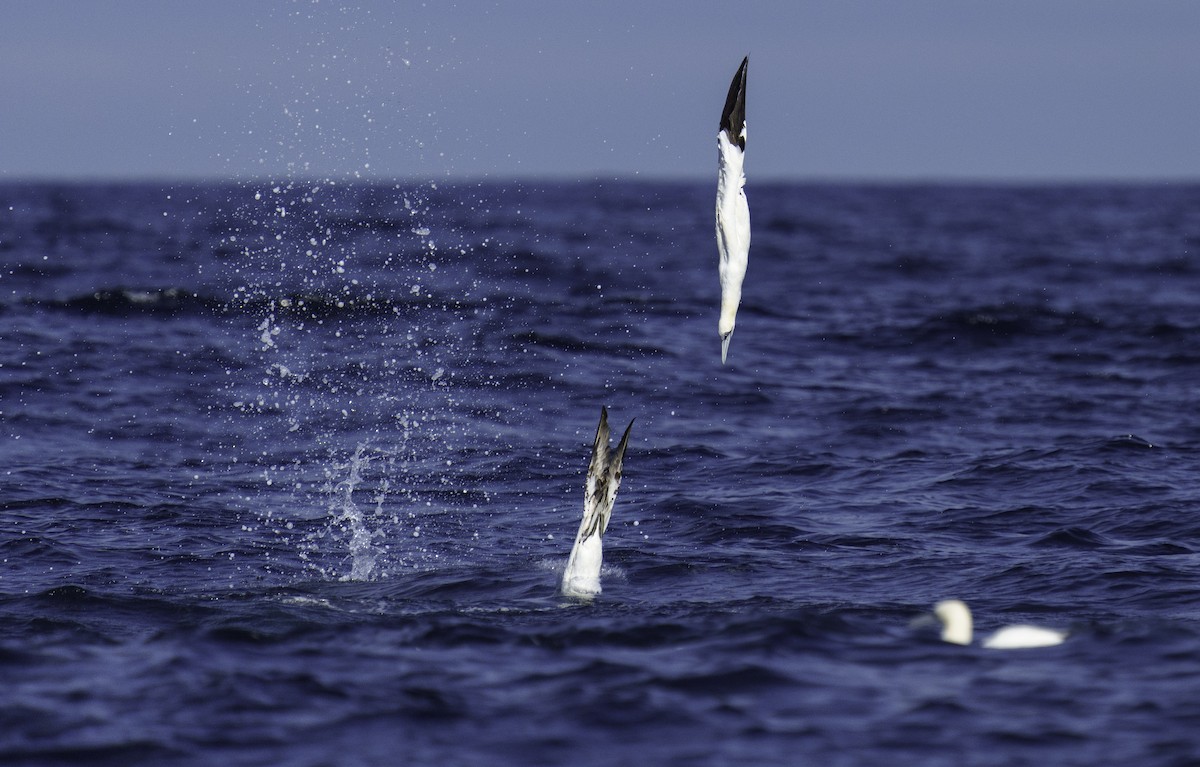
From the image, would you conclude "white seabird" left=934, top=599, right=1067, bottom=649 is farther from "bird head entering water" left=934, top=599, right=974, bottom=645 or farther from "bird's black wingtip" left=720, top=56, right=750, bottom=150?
"bird's black wingtip" left=720, top=56, right=750, bottom=150

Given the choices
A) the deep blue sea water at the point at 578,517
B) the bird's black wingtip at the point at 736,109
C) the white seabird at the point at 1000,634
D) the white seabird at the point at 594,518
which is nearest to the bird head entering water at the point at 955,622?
the white seabird at the point at 1000,634

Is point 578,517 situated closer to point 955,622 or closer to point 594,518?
point 594,518

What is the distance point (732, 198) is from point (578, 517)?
20.2 ft

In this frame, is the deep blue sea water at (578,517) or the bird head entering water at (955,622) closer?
the deep blue sea water at (578,517)

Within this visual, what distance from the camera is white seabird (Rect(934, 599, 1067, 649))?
9.71 meters

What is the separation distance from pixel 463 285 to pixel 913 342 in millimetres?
11049

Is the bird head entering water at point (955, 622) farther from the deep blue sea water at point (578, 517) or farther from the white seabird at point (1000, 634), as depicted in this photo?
the deep blue sea water at point (578, 517)

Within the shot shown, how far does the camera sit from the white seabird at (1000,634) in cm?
971

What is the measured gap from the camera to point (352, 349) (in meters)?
23.4

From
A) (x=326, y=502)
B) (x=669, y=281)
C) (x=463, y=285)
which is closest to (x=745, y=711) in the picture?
(x=326, y=502)

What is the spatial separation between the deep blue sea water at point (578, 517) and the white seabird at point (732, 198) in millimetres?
2401

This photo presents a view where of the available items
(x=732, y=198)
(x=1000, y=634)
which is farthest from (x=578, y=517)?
(x=732, y=198)

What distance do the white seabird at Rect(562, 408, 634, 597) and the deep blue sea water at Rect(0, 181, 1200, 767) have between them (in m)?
0.33

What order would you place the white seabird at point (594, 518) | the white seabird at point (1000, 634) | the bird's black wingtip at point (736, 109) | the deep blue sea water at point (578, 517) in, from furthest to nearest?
the white seabird at point (594, 518)
the white seabird at point (1000, 634)
the bird's black wingtip at point (736, 109)
the deep blue sea water at point (578, 517)
